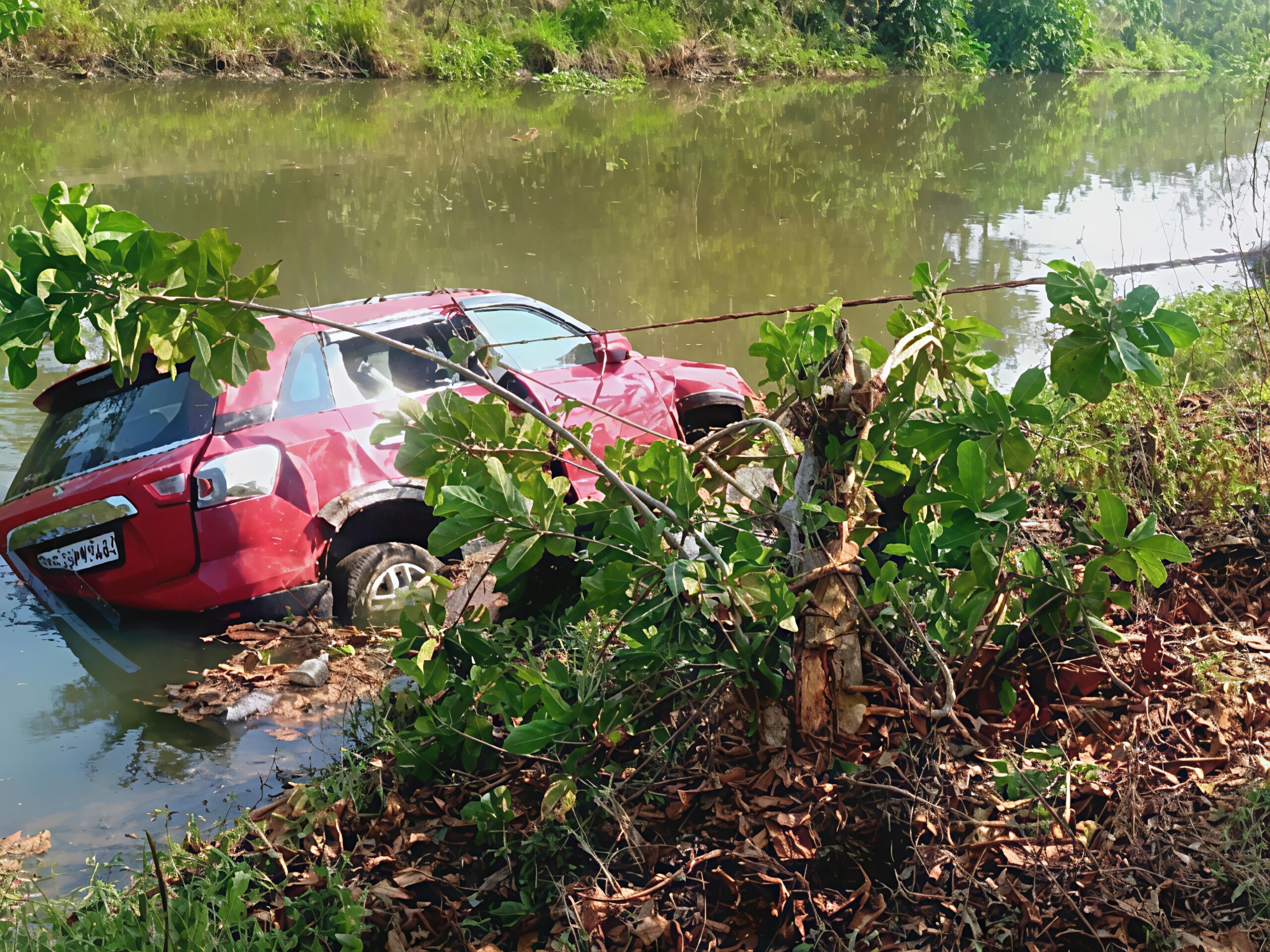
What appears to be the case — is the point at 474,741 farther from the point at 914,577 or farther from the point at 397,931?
the point at 914,577

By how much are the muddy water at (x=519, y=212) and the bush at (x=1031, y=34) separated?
50.4 feet

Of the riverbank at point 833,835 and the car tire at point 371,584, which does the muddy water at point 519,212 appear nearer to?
the car tire at point 371,584

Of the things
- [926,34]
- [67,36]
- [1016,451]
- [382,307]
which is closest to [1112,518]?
[1016,451]

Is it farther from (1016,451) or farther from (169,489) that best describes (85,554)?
(1016,451)

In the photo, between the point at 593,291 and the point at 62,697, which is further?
the point at 593,291

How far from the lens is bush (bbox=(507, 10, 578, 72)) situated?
93.4 ft

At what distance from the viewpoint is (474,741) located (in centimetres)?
331

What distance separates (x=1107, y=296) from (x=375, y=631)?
384cm

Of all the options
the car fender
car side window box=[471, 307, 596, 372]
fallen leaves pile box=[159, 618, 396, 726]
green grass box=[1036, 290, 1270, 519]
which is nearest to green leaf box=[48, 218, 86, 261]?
fallen leaves pile box=[159, 618, 396, 726]

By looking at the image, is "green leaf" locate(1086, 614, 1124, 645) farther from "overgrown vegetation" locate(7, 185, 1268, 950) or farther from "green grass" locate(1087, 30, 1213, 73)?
"green grass" locate(1087, 30, 1213, 73)

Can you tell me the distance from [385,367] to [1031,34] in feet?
132

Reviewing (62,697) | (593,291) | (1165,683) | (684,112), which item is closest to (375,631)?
(62,697)

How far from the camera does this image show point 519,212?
46.1 feet

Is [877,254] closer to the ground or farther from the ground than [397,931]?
farther from the ground
